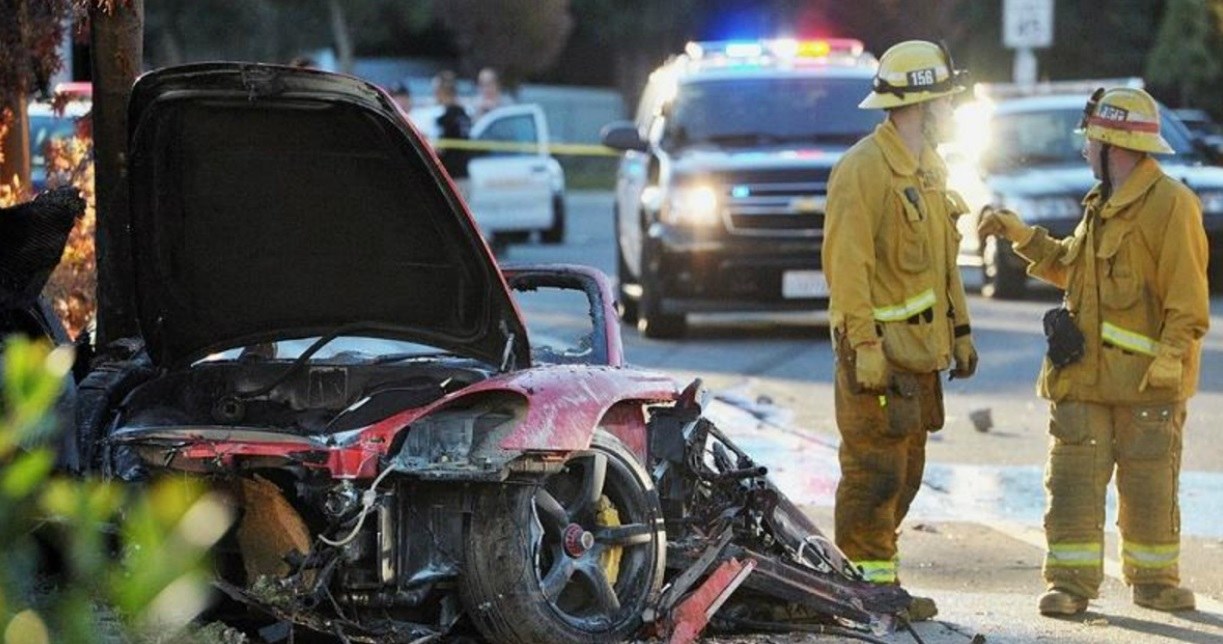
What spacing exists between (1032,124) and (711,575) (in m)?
14.8

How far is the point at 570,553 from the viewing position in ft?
17.8

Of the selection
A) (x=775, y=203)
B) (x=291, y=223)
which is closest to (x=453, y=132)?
(x=775, y=203)

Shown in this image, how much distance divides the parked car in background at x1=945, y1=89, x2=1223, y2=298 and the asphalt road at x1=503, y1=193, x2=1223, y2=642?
607 mm

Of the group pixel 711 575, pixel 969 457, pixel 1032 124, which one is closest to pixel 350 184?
pixel 711 575

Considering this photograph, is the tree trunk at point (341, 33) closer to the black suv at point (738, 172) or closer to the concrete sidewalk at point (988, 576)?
the black suv at point (738, 172)

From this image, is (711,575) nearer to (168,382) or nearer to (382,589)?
(382,589)

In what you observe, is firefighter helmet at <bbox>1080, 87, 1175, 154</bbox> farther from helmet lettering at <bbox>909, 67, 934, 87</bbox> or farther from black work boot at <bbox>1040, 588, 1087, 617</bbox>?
black work boot at <bbox>1040, 588, 1087, 617</bbox>

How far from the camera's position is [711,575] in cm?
586

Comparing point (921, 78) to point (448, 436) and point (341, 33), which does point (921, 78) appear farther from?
point (341, 33)

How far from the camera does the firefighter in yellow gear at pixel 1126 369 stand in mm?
7082

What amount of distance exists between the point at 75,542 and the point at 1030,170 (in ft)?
60.0

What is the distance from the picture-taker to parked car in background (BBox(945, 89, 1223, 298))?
731 inches

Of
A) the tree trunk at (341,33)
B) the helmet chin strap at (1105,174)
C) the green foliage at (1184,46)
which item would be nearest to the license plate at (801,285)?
the helmet chin strap at (1105,174)

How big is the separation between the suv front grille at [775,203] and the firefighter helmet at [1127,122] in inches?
333
